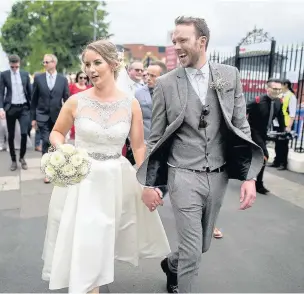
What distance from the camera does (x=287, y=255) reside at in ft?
13.2

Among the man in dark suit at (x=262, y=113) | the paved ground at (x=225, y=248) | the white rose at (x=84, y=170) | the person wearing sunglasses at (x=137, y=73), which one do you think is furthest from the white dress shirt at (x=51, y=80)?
the white rose at (x=84, y=170)

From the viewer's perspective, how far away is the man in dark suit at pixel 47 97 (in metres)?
6.75

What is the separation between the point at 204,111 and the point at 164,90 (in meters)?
0.31

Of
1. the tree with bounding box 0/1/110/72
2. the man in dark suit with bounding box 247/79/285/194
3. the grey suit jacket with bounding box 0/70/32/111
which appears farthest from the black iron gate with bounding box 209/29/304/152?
the tree with bounding box 0/1/110/72

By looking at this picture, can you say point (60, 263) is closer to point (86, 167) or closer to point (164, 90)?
point (86, 167)

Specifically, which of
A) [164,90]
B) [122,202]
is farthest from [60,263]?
[164,90]

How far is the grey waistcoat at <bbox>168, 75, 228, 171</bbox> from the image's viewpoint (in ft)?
8.52

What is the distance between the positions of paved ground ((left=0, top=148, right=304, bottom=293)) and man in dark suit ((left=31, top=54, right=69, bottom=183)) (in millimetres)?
1128

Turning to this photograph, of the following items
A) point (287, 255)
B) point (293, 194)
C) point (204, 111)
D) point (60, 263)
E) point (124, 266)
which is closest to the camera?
point (204, 111)

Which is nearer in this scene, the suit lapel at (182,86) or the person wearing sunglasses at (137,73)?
the suit lapel at (182,86)

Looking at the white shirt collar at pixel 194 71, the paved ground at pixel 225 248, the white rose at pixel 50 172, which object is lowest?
the paved ground at pixel 225 248

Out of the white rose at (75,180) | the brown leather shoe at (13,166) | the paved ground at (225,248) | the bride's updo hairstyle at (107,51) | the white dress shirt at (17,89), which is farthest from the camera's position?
the brown leather shoe at (13,166)

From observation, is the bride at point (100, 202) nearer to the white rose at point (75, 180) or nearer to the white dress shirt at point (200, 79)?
the white rose at point (75, 180)

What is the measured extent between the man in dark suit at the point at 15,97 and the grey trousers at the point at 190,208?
17.3ft
